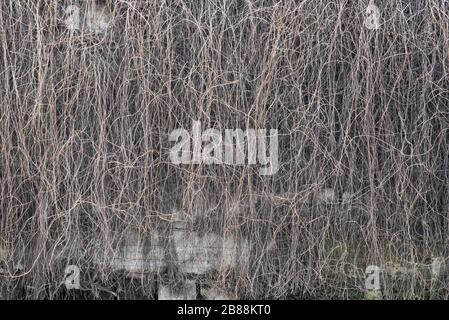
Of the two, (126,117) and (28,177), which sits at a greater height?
(126,117)

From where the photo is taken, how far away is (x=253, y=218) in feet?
6.84

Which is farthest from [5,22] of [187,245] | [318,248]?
[318,248]

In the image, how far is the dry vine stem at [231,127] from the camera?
6.72 ft

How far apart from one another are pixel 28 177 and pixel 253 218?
1015mm

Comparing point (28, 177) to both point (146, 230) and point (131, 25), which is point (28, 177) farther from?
point (131, 25)

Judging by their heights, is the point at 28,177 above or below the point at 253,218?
above

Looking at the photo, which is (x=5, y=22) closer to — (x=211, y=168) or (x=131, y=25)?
(x=131, y=25)

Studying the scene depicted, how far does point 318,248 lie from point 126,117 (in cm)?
103

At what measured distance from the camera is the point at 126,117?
2082 mm

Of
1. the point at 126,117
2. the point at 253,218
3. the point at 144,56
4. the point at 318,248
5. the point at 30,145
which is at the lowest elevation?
the point at 318,248

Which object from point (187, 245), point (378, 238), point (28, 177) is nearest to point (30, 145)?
point (28, 177)

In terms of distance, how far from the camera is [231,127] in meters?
2.07

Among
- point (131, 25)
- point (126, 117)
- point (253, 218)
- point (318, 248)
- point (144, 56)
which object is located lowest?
point (318, 248)

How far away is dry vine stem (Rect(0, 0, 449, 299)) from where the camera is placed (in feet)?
6.72
